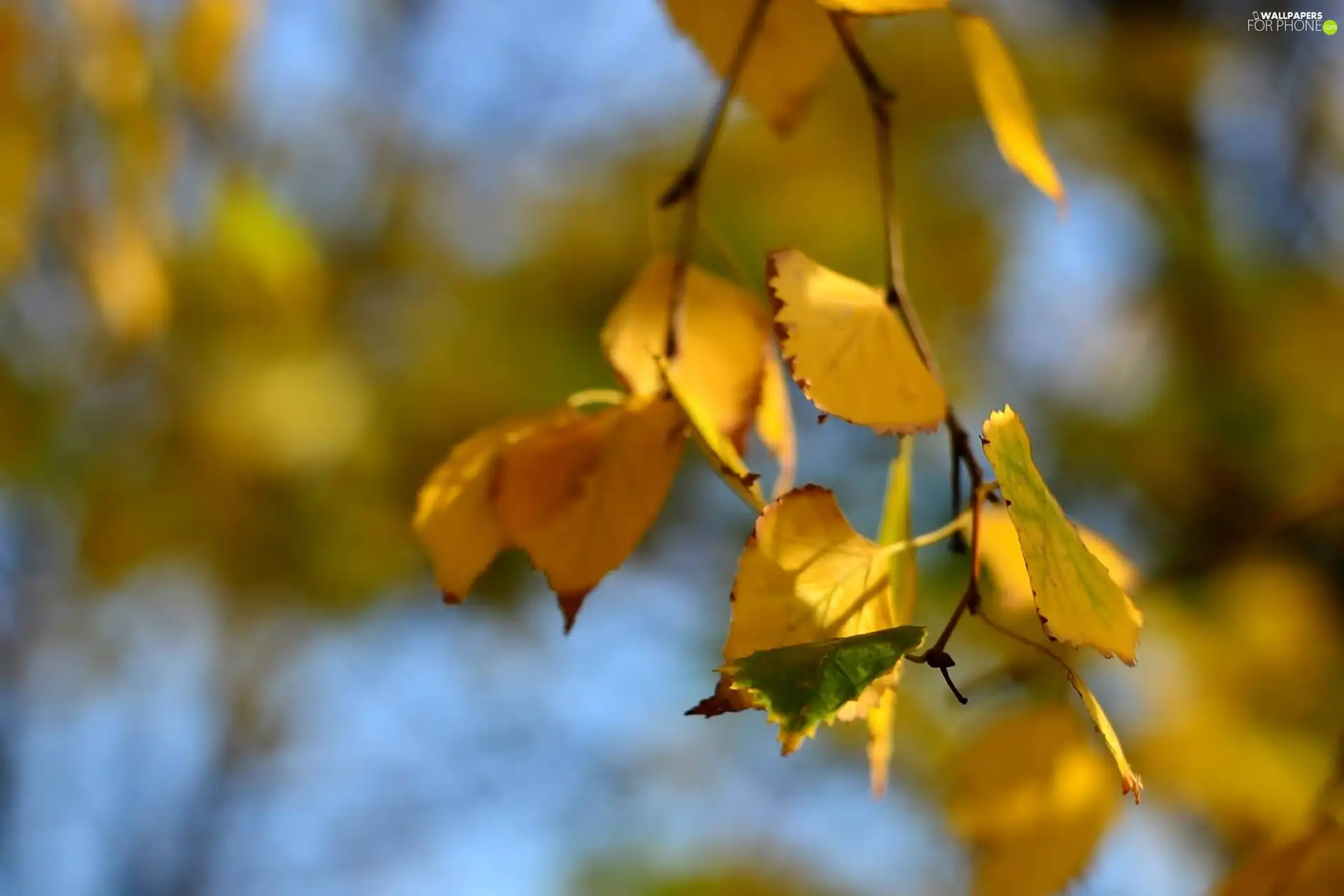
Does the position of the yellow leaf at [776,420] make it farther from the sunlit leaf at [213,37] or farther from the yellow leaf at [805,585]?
the sunlit leaf at [213,37]

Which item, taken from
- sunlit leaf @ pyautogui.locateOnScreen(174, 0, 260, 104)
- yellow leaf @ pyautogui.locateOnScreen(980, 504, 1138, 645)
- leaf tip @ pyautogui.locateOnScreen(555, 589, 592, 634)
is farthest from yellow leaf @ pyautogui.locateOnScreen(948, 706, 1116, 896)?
sunlit leaf @ pyautogui.locateOnScreen(174, 0, 260, 104)

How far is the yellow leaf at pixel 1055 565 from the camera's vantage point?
20 cm

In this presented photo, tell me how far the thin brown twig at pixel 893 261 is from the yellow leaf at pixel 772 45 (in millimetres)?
10

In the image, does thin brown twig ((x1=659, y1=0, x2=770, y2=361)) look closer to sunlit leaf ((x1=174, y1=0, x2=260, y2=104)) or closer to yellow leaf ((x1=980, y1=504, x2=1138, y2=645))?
yellow leaf ((x1=980, y1=504, x2=1138, y2=645))

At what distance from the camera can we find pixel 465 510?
0.30 metres

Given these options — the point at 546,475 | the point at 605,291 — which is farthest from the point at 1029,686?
the point at 605,291

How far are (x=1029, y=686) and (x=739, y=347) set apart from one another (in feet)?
0.77

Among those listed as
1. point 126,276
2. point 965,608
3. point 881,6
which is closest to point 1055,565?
point 965,608

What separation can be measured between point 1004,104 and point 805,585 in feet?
0.53

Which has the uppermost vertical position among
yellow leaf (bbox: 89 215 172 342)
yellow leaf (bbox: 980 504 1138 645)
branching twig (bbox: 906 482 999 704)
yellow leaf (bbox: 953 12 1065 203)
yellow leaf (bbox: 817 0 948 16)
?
yellow leaf (bbox: 817 0 948 16)

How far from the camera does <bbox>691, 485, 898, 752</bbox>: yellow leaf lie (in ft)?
0.76

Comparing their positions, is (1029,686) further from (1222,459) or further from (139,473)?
(139,473)

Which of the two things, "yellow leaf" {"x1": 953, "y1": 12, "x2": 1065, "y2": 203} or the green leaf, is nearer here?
the green leaf

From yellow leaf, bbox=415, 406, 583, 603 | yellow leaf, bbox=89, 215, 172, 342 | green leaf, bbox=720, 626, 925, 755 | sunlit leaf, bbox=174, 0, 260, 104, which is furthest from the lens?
yellow leaf, bbox=89, 215, 172, 342
